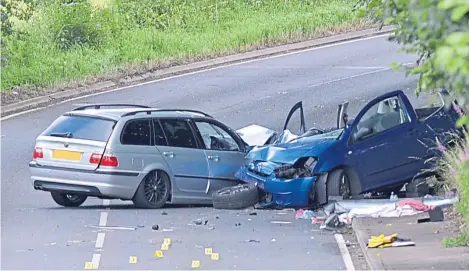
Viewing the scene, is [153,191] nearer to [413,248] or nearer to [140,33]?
[413,248]

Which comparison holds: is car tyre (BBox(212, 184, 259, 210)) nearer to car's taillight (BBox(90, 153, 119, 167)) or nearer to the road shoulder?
car's taillight (BBox(90, 153, 119, 167))

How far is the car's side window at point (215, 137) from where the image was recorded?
1712 cm

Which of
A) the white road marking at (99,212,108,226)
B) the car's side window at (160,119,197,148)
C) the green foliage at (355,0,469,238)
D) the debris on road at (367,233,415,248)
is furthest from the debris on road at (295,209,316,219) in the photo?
the green foliage at (355,0,469,238)

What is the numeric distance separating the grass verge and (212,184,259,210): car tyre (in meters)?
10.8

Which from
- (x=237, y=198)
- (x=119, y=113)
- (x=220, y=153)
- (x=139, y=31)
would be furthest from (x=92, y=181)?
(x=139, y=31)

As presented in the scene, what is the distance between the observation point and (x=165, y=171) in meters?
16.2

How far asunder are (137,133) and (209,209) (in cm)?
169

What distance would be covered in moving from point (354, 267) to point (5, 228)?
5348 mm

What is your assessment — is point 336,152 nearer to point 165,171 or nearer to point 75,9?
point 165,171

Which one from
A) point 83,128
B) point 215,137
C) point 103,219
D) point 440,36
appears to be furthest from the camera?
point 215,137

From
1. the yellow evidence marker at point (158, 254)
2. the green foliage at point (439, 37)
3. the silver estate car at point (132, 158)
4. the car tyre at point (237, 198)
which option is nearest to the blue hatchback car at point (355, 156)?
the car tyre at point (237, 198)

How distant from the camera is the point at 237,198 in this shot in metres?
16.1

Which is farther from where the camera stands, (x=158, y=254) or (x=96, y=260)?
(x=158, y=254)

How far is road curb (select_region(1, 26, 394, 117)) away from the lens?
26.2 metres
